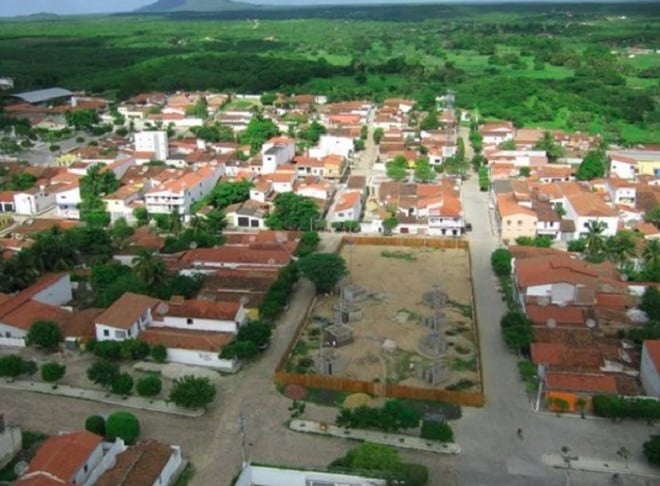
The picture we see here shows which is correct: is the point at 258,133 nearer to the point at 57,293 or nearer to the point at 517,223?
the point at 517,223

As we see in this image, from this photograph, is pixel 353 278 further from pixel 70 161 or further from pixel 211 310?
pixel 70 161

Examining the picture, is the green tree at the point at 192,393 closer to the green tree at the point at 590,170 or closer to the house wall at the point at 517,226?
the house wall at the point at 517,226

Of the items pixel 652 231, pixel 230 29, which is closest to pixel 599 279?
pixel 652 231

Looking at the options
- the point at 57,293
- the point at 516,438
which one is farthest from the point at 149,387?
the point at 516,438

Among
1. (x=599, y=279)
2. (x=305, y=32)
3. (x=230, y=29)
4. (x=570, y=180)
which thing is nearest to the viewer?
(x=599, y=279)

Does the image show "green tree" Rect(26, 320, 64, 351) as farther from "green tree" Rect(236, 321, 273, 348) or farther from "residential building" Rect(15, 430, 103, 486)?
"residential building" Rect(15, 430, 103, 486)

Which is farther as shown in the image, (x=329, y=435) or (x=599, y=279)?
(x=599, y=279)

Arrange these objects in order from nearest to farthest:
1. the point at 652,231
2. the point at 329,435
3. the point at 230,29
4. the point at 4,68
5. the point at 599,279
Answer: the point at 329,435
the point at 599,279
the point at 652,231
the point at 4,68
the point at 230,29
